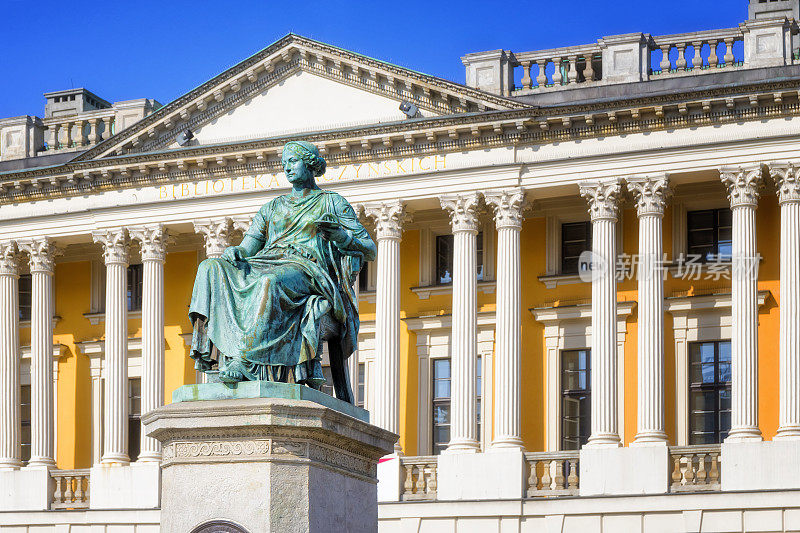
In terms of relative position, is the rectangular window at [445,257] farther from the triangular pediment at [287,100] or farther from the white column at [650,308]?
the white column at [650,308]

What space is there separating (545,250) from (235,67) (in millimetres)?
8441

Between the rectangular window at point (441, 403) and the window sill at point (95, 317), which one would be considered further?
the window sill at point (95, 317)

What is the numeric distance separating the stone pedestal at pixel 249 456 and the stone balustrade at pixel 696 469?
2166 centimetres

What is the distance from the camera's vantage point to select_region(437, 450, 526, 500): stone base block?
3481 cm

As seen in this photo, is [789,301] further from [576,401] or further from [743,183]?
[576,401]

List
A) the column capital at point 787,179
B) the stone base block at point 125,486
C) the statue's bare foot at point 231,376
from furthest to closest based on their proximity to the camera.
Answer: the stone base block at point 125,486 → the column capital at point 787,179 → the statue's bare foot at point 231,376

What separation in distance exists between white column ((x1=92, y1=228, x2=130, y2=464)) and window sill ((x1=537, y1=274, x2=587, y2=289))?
1012cm

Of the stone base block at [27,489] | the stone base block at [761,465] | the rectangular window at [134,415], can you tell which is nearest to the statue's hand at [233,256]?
the stone base block at [761,465]

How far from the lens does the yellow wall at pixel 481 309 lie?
117 feet

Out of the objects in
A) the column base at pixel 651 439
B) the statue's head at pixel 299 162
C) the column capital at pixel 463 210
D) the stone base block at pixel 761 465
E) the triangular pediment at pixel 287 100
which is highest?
the triangular pediment at pixel 287 100

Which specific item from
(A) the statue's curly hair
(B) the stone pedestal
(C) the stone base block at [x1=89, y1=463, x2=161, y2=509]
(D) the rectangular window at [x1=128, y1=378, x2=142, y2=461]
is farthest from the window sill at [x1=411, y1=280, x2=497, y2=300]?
(B) the stone pedestal

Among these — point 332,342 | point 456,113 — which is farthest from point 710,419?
point 332,342

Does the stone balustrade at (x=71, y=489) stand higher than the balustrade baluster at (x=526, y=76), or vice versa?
the balustrade baluster at (x=526, y=76)

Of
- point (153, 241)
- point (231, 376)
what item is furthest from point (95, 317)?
point (231, 376)
